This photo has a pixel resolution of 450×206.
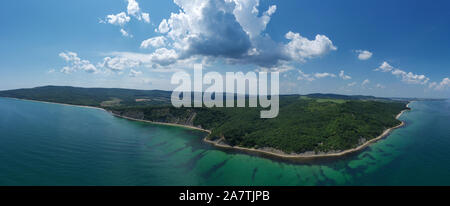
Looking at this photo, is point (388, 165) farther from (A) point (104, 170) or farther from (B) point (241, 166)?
(A) point (104, 170)

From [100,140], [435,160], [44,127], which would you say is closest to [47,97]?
[44,127]

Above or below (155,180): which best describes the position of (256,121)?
above

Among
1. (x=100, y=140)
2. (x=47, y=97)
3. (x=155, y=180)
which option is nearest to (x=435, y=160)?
(x=155, y=180)

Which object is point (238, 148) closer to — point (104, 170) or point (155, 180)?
point (155, 180)

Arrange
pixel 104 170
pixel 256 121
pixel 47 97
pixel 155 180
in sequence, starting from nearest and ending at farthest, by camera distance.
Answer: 1. pixel 155 180
2. pixel 104 170
3. pixel 256 121
4. pixel 47 97

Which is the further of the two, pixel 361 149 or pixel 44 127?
pixel 44 127

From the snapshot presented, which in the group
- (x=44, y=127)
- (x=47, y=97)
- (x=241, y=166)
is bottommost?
(x=241, y=166)

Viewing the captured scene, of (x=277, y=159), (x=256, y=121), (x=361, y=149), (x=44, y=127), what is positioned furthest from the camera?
(x=256, y=121)
